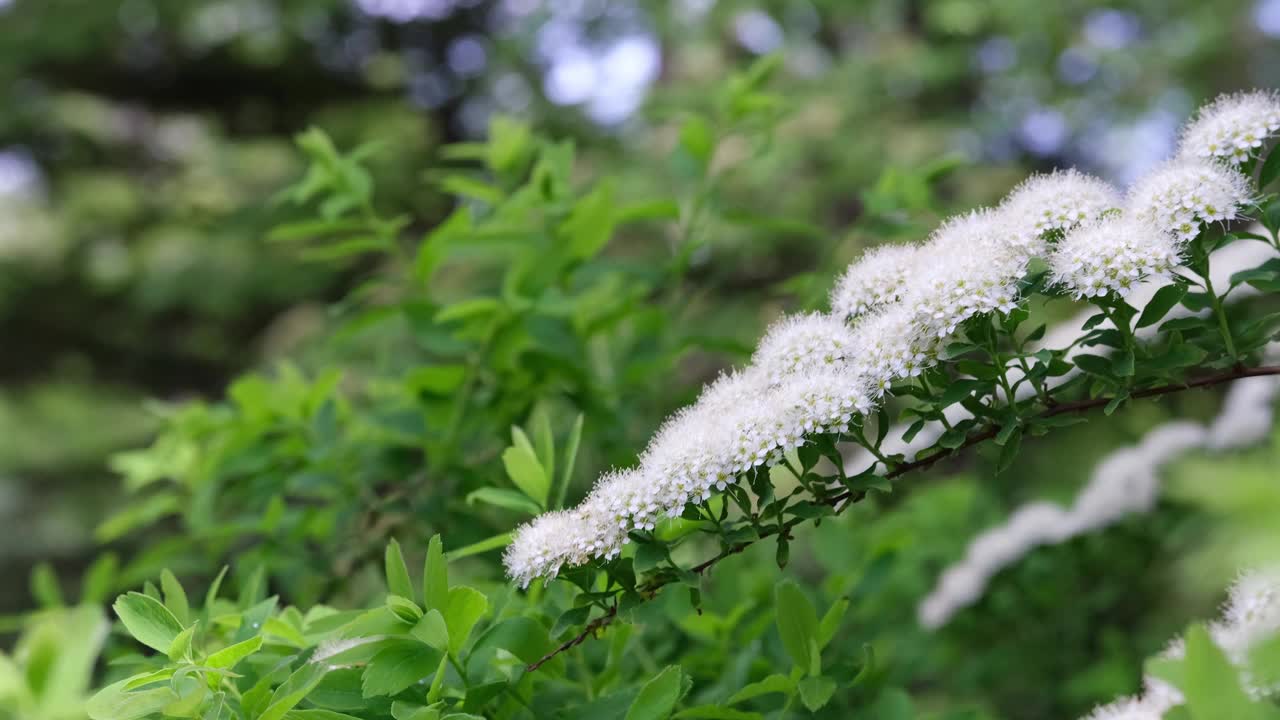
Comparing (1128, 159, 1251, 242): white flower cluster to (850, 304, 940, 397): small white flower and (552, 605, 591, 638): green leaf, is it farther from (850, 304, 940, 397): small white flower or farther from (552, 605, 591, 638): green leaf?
(552, 605, 591, 638): green leaf

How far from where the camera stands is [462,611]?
0.77m

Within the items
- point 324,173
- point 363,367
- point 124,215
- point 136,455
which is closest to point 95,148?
point 124,215

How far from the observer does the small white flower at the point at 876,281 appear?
35.2 inches

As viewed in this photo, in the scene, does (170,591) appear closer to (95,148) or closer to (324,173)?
(324,173)

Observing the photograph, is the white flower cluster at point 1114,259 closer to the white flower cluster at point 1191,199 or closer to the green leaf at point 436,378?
the white flower cluster at point 1191,199

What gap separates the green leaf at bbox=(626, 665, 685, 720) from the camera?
0.78 metres

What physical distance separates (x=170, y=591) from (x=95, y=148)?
697 cm

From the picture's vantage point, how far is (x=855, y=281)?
3.05ft

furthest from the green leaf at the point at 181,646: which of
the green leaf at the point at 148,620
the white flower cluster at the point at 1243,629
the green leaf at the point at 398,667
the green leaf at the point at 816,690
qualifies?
the white flower cluster at the point at 1243,629

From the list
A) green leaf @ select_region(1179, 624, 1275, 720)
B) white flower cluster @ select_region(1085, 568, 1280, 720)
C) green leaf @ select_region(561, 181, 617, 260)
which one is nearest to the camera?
green leaf @ select_region(1179, 624, 1275, 720)

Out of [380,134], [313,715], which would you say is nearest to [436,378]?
[313,715]

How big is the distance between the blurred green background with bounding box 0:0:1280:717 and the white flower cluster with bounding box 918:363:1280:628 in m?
0.94

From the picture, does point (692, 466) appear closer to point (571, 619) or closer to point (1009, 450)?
point (571, 619)

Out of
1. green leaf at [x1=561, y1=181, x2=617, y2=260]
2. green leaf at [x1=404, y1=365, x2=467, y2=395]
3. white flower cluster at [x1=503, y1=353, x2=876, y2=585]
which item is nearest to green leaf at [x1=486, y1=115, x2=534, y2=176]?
A: green leaf at [x1=561, y1=181, x2=617, y2=260]
